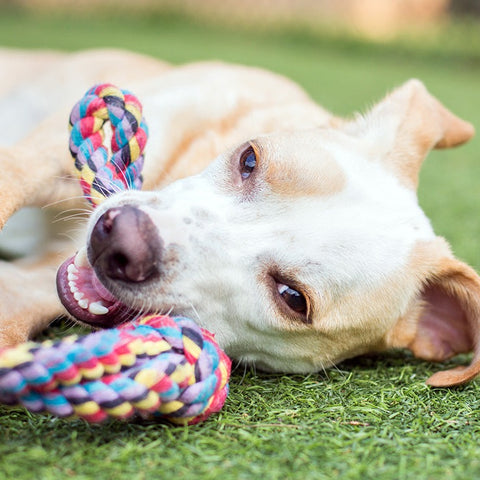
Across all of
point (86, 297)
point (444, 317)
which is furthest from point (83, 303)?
point (444, 317)

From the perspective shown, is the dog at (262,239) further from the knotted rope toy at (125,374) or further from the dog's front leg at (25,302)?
the knotted rope toy at (125,374)

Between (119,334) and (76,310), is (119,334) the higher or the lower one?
the higher one

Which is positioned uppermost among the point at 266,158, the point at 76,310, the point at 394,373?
the point at 266,158

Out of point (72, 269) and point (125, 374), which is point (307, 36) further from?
point (125, 374)

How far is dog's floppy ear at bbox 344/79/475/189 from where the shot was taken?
8.21ft

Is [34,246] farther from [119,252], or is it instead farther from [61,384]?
[61,384]

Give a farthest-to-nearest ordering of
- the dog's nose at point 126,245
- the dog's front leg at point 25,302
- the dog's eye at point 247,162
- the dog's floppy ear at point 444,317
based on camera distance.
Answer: the dog's floppy ear at point 444,317 < the dog's eye at point 247,162 < the dog's front leg at point 25,302 < the dog's nose at point 126,245

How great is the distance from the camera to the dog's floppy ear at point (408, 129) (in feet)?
8.21

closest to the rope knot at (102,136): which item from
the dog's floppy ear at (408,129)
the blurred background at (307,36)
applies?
the dog's floppy ear at (408,129)

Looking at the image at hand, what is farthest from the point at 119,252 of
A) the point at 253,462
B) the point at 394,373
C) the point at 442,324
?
the point at 442,324

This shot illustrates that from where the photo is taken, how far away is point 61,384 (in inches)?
53.9

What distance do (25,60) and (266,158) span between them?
217 cm

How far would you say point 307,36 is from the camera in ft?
40.3

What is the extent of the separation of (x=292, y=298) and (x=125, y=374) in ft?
2.31
